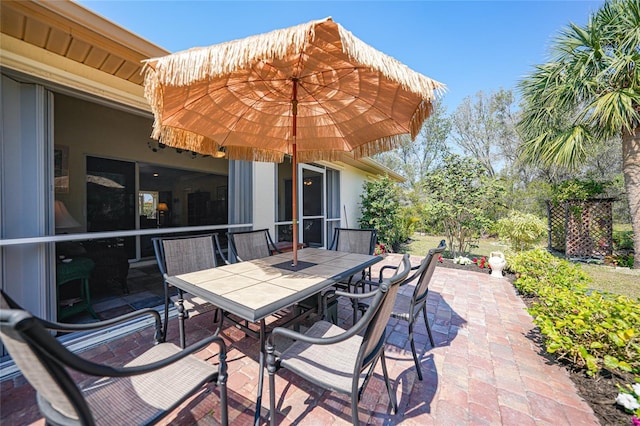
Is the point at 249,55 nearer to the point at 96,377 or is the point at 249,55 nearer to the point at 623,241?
the point at 96,377

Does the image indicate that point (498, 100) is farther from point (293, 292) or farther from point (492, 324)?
point (293, 292)

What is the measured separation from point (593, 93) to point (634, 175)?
2.16 meters

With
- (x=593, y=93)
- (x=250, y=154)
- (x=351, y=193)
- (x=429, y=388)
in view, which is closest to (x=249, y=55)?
(x=250, y=154)

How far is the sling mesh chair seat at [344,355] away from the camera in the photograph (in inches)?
48.6

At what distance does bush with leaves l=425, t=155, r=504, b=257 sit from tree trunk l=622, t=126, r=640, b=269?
270 centimetres

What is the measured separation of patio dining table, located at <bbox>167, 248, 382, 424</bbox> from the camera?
1.51 metres

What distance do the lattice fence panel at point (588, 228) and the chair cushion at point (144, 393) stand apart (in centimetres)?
989

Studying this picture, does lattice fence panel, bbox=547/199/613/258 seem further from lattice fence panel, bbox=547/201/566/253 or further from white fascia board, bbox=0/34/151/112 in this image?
white fascia board, bbox=0/34/151/112

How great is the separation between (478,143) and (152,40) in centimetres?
1917

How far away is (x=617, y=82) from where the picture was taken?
5145 mm

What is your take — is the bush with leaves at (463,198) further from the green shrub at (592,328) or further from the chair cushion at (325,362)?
the chair cushion at (325,362)

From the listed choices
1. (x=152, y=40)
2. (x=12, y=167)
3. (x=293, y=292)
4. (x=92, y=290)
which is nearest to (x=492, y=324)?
(x=293, y=292)

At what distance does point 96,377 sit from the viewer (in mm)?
1093

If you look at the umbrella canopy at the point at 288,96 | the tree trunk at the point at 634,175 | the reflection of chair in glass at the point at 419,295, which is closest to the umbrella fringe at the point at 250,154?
the umbrella canopy at the point at 288,96
